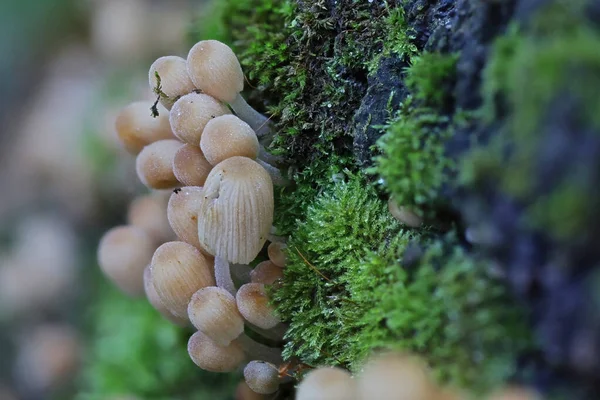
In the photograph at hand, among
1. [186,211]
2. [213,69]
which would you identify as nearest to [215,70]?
[213,69]

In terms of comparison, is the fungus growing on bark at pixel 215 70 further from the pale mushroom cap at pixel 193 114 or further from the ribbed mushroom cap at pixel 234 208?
the ribbed mushroom cap at pixel 234 208

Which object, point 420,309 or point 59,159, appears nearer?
point 420,309

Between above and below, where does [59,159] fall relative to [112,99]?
below

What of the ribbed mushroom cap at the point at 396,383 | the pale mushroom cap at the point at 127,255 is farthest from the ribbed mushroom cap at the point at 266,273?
the ribbed mushroom cap at the point at 396,383

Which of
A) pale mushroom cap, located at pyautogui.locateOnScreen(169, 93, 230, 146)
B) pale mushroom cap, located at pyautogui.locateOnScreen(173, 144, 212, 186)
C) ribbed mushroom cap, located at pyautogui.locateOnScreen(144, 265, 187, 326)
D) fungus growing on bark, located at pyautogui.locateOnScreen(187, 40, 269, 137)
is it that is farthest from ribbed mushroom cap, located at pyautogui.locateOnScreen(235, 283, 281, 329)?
fungus growing on bark, located at pyautogui.locateOnScreen(187, 40, 269, 137)

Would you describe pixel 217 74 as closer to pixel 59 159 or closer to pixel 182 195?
pixel 182 195

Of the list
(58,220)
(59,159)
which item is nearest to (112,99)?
(59,159)

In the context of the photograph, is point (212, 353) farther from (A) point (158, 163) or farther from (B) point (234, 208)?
(A) point (158, 163)

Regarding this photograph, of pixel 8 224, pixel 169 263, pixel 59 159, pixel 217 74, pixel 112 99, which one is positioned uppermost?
pixel 217 74
